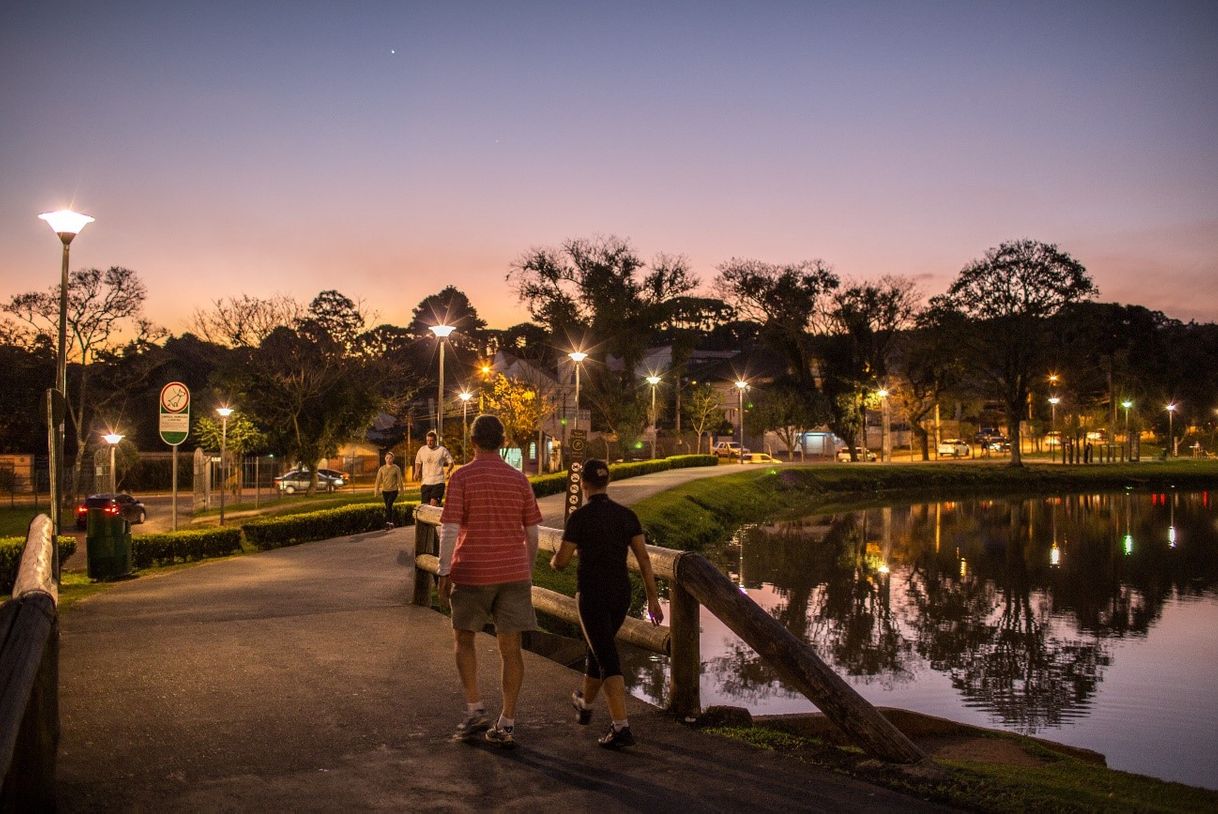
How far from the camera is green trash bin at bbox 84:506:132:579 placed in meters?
14.5

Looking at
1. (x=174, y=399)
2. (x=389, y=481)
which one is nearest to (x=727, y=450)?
(x=389, y=481)

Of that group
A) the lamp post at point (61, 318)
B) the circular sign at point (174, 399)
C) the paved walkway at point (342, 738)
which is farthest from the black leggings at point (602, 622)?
the circular sign at point (174, 399)

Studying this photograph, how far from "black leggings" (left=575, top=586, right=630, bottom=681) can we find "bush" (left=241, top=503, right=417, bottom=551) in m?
14.2

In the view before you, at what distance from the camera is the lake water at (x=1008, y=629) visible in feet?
37.2

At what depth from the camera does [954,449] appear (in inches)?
3223

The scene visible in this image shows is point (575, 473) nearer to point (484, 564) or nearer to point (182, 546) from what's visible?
point (182, 546)

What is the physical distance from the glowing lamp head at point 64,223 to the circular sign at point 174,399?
457cm

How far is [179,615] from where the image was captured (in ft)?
34.8

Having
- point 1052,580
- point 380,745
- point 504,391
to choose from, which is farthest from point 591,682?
point 504,391

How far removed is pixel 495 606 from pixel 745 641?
156 centimetres

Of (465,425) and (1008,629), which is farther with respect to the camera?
(465,425)

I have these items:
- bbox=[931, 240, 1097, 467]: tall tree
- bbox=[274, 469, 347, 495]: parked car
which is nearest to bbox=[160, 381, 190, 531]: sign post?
bbox=[274, 469, 347, 495]: parked car

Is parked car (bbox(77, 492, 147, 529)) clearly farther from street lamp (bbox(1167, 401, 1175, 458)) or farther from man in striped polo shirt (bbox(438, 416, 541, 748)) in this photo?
street lamp (bbox(1167, 401, 1175, 458))

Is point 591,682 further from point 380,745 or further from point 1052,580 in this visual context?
point 1052,580
